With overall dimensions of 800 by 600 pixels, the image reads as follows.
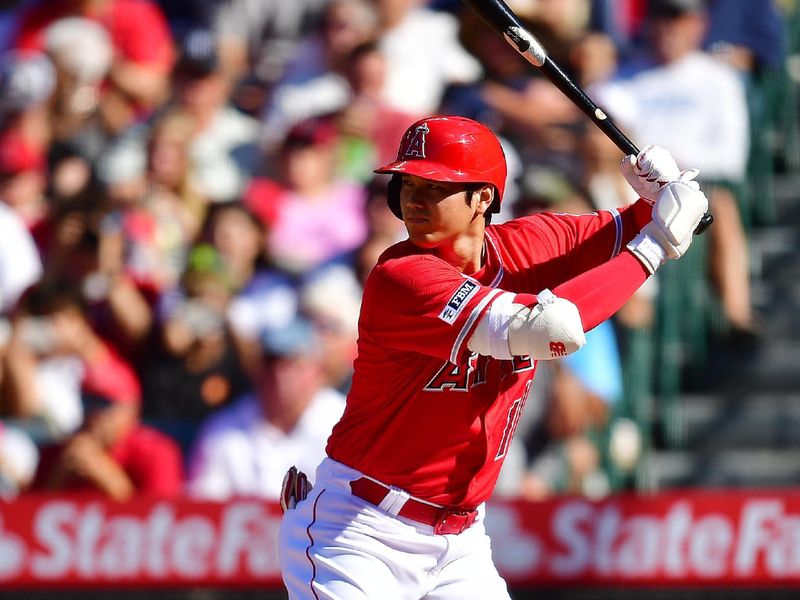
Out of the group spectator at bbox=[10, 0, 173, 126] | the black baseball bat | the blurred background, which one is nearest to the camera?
the black baseball bat

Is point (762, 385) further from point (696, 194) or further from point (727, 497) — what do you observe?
point (696, 194)

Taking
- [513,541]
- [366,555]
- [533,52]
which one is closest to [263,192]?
[513,541]

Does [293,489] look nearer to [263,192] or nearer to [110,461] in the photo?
[110,461]

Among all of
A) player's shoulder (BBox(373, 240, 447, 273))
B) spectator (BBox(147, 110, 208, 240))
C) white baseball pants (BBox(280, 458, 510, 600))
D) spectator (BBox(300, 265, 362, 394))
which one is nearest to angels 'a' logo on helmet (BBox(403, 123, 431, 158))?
player's shoulder (BBox(373, 240, 447, 273))

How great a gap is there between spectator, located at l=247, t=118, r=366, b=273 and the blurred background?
0.04 feet

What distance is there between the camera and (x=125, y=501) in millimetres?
5980

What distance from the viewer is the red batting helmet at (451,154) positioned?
340 centimetres

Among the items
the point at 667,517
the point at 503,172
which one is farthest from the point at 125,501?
the point at 503,172

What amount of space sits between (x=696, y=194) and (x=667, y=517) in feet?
9.62

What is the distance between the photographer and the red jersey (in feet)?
10.8

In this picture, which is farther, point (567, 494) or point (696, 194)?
point (567, 494)

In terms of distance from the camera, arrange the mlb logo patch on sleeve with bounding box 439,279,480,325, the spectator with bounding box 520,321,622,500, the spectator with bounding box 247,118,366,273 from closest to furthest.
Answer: the mlb logo patch on sleeve with bounding box 439,279,480,325, the spectator with bounding box 520,321,622,500, the spectator with bounding box 247,118,366,273

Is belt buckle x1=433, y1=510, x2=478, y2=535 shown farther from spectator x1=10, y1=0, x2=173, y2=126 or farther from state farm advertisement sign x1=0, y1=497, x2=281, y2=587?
spectator x1=10, y1=0, x2=173, y2=126

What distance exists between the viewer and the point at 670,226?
3.45m
